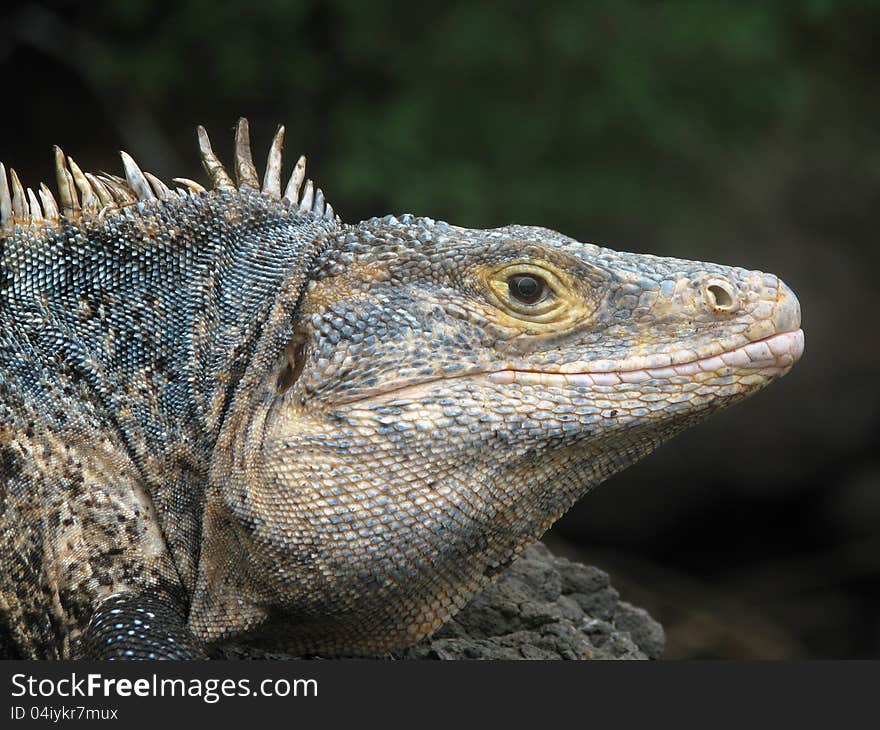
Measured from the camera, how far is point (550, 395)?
3977 millimetres

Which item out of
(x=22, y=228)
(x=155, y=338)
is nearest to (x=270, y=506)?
(x=155, y=338)

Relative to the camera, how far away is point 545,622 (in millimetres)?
5355

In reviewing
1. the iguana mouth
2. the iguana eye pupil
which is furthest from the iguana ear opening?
the iguana eye pupil

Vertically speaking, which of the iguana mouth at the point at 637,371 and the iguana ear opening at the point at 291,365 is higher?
the iguana ear opening at the point at 291,365

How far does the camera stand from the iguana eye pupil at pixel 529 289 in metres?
4.12

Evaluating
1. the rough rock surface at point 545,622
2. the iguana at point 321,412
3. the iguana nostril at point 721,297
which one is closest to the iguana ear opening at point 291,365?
the iguana at point 321,412

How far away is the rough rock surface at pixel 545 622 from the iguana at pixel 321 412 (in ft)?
2.74

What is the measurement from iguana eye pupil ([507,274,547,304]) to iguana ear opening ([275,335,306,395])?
0.74 metres

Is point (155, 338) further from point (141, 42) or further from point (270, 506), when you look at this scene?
point (141, 42)

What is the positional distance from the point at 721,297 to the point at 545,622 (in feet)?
6.36

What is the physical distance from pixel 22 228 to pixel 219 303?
803 mm

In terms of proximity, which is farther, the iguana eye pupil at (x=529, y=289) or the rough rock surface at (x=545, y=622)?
the rough rock surface at (x=545, y=622)

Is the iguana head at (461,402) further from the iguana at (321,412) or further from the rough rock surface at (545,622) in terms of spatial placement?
the rough rock surface at (545,622)

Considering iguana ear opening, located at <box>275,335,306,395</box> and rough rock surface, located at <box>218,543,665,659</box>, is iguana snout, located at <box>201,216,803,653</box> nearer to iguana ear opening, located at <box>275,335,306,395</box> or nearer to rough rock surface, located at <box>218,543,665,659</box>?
iguana ear opening, located at <box>275,335,306,395</box>
